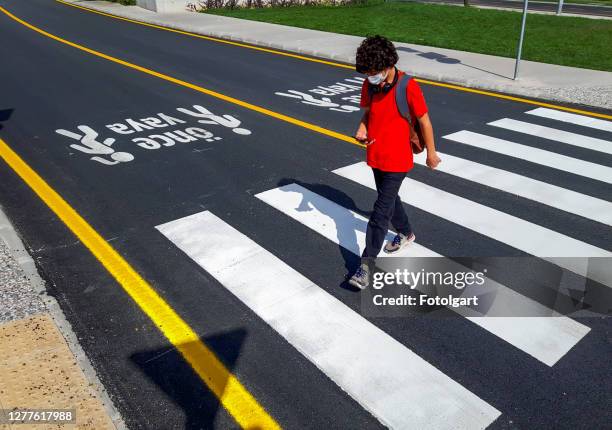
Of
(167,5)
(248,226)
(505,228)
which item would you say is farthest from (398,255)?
(167,5)

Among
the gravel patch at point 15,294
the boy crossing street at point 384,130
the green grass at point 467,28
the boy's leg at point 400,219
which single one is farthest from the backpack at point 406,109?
the green grass at point 467,28

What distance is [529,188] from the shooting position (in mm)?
6781

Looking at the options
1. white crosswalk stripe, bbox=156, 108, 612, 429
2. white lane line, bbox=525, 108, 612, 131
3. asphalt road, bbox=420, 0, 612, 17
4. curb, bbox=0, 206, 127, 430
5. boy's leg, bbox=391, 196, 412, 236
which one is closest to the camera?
curb, bbox=0, 206, 127, 430

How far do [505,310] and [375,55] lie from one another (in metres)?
2.37

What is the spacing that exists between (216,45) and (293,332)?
15.0 meters

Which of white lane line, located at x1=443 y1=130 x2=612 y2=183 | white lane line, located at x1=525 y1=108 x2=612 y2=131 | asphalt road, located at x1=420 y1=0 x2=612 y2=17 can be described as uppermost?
asphalt road, located at x1=420 y1=0 x2=612 y2=17

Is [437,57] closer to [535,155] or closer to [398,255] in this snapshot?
[535,155]

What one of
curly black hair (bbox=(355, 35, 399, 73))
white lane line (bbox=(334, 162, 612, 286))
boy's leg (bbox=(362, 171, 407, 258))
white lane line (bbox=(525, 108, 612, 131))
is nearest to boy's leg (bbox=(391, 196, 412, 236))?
boy's leg (bbox=(362, 171, 407, 258))

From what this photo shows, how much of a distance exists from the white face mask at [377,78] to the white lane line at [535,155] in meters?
4.21

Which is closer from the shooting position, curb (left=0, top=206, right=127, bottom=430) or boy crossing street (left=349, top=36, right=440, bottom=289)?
curb (left=0, top=206, right=127, bottom=430)

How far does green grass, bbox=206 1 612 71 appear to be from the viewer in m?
15.5

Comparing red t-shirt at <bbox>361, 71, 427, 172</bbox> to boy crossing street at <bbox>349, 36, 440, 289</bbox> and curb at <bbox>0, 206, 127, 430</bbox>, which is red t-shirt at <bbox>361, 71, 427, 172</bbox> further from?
curb at <bbox>0, 206, 127, 430</bbox>

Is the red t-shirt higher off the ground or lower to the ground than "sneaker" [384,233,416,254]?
higher

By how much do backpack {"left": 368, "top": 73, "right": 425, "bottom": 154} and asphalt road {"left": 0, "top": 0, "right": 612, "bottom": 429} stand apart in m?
1.33
